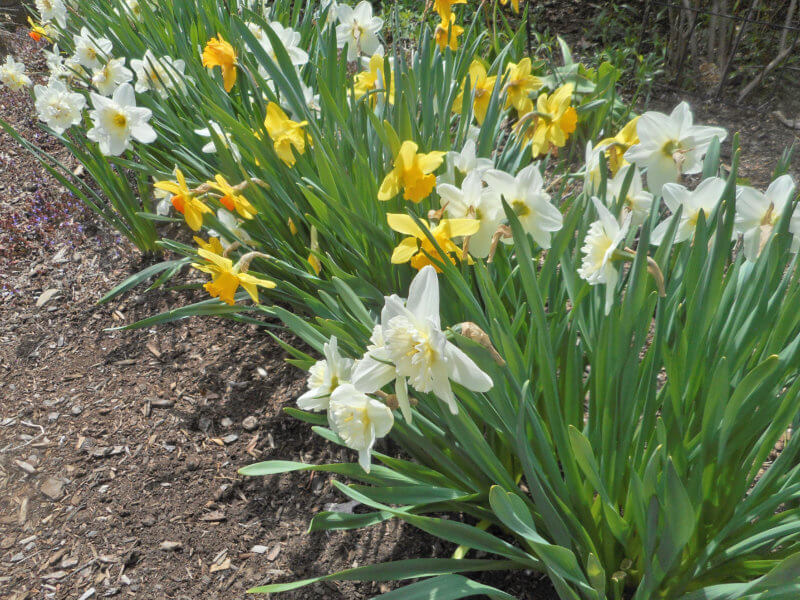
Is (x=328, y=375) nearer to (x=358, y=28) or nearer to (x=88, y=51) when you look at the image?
(x=358, y=28)

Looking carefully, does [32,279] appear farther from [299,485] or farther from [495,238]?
[495,238]

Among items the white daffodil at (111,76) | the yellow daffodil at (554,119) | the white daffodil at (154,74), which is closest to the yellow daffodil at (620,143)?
the yellow daffodil at (554,119)

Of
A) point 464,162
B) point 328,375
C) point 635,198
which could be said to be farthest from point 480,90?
point 328,375

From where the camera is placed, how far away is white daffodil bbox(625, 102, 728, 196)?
1.19m

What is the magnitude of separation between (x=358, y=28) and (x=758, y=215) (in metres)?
1.48

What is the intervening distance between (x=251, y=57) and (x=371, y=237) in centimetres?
96

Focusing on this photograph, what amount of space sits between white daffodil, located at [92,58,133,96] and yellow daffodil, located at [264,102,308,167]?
879mm

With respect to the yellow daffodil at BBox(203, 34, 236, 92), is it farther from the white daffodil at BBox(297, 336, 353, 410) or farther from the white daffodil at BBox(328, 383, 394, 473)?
the white daffodil at BBox(328, 383, 394, 473)

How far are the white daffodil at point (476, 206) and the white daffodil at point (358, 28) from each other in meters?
1.16

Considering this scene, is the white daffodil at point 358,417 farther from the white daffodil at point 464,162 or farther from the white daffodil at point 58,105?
the white daffodil at point 58,105

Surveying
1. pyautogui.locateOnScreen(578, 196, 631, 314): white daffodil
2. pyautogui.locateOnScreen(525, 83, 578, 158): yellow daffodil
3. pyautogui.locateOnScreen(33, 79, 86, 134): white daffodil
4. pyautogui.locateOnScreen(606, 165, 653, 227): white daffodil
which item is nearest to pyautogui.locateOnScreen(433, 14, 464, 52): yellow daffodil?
pyautogui.locateOnScreen(525, 83, 578, 158): yellow daffodil

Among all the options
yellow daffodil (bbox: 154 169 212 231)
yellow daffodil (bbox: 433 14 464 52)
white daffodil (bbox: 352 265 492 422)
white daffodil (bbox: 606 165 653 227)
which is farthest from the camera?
yellow daffodil (bbox: 433 14 464 52)

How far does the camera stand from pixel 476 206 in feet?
3.92

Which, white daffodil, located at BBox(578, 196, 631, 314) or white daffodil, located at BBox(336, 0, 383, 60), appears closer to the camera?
white daffodil, located at BBox(578, 196, 631, 314)
